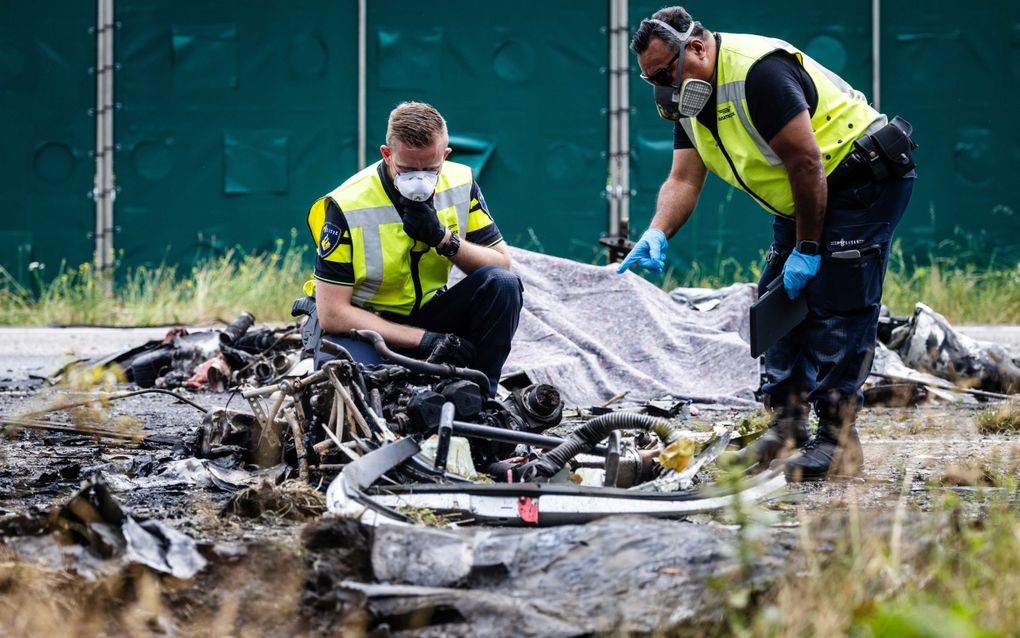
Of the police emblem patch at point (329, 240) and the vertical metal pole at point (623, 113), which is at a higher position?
the vertical metal pole at point (623, 113)

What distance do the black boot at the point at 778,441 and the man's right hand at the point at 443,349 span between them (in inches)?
46.0

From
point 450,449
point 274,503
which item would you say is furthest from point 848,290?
point 274,503

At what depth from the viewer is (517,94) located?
11062 mm

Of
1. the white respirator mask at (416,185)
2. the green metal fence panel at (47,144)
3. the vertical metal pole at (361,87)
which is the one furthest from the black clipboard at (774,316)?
the green metal fence panel at (47,144)

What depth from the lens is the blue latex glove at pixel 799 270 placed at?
180 inches

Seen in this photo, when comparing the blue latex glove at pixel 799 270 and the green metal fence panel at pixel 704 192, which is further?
the green metal fence panel at pixel 704 192

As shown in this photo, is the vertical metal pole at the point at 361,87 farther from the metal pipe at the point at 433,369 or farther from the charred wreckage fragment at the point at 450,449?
the metal pipe at the point at 433,369

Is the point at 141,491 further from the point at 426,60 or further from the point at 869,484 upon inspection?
the point at 426,60

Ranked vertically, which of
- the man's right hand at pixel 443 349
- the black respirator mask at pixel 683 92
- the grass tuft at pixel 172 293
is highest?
the black respirator mask at pixel 683 92

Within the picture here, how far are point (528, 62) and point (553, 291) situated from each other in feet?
12.2

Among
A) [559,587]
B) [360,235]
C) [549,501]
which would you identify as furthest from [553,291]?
[559,587]

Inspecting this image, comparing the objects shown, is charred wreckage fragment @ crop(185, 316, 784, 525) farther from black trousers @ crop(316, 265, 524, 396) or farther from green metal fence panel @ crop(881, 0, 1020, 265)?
green metal fence panel @ crop(881, 0, 1020, 265)

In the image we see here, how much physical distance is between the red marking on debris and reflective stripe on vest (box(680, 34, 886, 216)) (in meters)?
1.70

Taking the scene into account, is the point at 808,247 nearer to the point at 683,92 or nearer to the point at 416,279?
the point at 683,92
